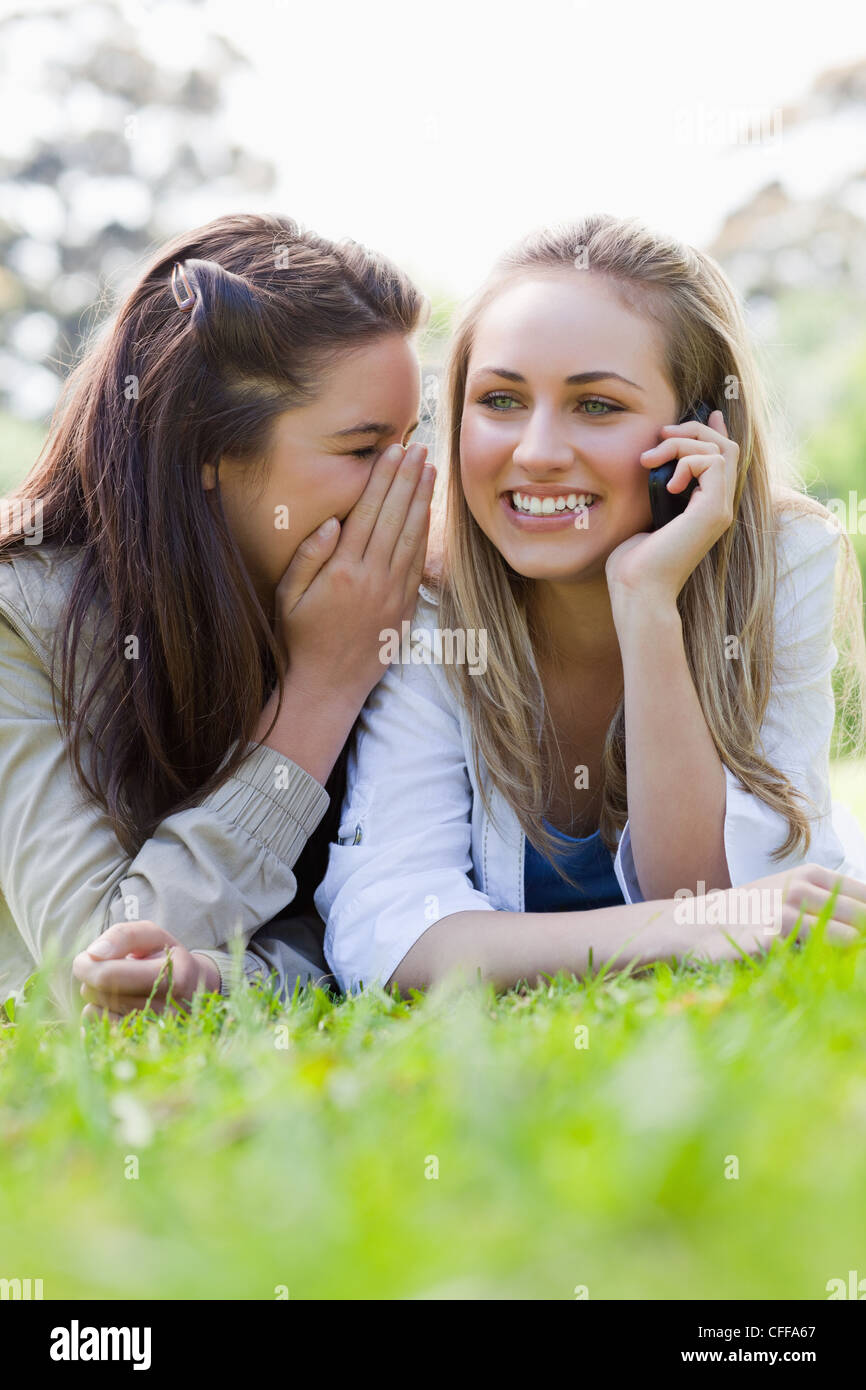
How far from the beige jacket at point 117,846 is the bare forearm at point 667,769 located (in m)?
0.74

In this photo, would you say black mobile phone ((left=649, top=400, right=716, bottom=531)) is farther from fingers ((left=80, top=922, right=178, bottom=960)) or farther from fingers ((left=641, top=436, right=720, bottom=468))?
fingers ((left=80, top=922, right=178, bottom=960))

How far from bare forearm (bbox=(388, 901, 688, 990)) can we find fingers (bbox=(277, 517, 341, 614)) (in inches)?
36.4

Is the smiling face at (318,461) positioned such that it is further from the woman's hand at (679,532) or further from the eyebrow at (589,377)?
the woman's hand at (679,532)

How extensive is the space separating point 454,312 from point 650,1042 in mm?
2460

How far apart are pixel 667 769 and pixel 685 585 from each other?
577mm

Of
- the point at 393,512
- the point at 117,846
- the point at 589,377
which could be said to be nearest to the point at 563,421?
the point at 589,377

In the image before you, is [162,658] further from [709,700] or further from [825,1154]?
[825,1154]

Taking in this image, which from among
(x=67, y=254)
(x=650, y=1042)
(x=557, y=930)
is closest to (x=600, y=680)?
(x=557, y=930)

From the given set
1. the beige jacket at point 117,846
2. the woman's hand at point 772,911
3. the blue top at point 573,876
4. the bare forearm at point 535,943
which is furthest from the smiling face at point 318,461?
the woman's hand at point 772,911

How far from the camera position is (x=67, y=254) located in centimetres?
→ 2388

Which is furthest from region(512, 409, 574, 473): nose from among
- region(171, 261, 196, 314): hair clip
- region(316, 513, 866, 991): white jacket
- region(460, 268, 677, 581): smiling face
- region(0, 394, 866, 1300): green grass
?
region(0, 394, 866, 1300): green grass

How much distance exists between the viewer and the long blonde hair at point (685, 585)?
123 inches

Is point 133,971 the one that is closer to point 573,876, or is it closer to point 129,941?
point 129,941

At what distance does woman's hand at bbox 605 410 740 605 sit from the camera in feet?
9.73
